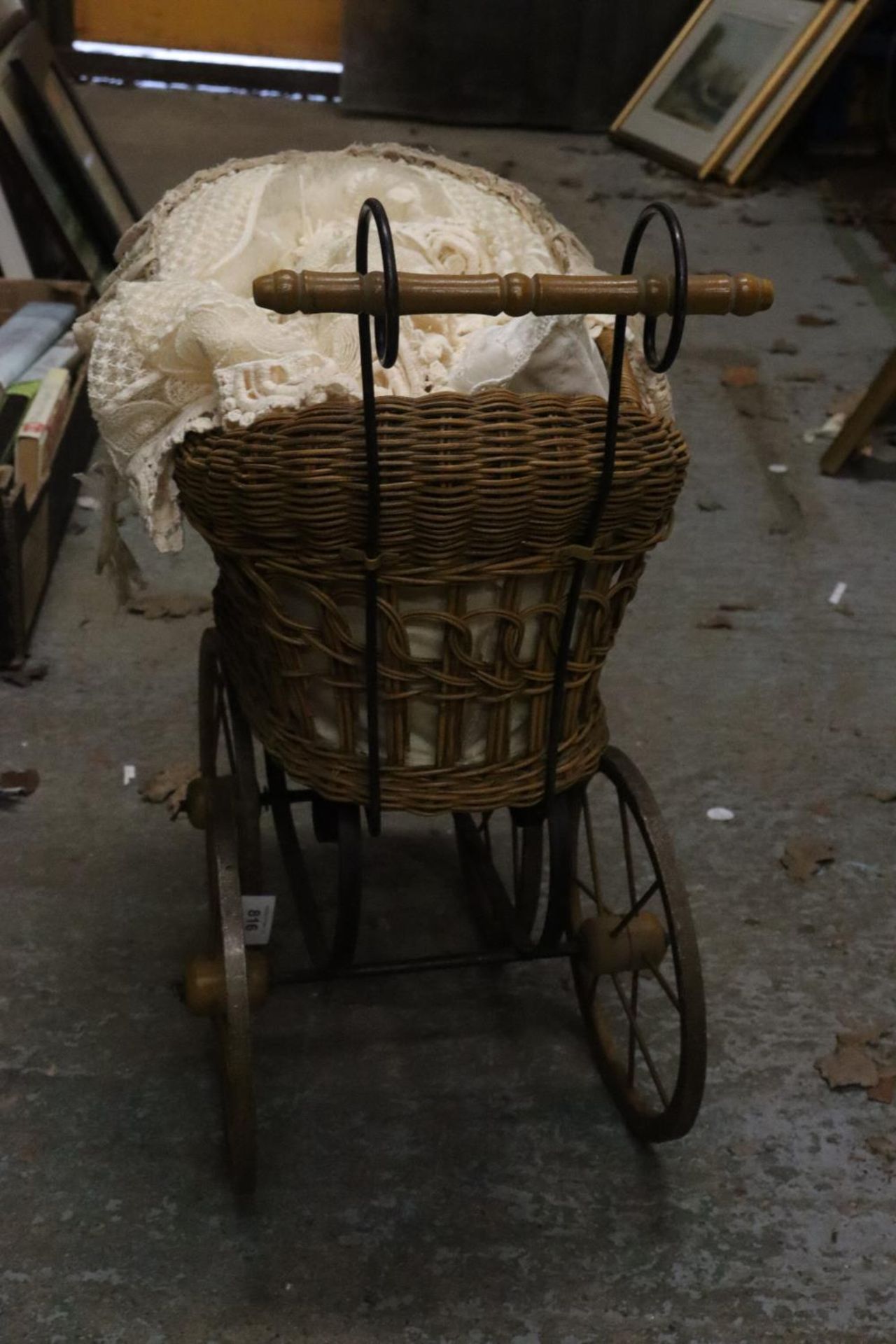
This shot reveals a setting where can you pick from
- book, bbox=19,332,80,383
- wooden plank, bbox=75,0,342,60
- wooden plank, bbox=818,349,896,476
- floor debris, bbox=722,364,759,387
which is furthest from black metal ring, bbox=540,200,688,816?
wooden plank, bbox=75,0,342,60

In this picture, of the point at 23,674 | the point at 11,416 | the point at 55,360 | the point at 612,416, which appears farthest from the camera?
the point at 55,360

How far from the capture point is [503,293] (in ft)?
4.35

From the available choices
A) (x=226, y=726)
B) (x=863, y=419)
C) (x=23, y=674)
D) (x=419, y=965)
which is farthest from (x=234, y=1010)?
(x=863, y=419)

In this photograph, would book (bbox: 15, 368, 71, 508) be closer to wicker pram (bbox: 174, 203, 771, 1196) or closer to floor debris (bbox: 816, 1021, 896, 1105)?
wicker pram (bbox: 174, 203, 771, 1196)

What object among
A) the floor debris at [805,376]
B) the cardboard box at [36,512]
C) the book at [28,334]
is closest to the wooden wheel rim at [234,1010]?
the cardboard box at [36,512]

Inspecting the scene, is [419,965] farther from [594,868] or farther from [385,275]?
[385,275]

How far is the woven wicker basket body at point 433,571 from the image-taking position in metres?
1.40

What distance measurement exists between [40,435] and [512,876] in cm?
141

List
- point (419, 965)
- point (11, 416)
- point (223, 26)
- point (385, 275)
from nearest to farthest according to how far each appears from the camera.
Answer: point (385, 275), point (419, 965), point (11, 416), point (223, 26)

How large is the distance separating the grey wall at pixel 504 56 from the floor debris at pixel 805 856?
4999 mm

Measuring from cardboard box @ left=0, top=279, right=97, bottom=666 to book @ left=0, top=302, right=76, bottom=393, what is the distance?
0.30 ft

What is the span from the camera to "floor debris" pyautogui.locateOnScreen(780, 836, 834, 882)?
2.45 metres

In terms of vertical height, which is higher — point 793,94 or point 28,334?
point 28,334

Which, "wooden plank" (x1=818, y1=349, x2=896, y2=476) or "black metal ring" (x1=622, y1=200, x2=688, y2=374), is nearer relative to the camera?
"black metal ring" (x1=622, y1=200, x2=688, y2=374)
